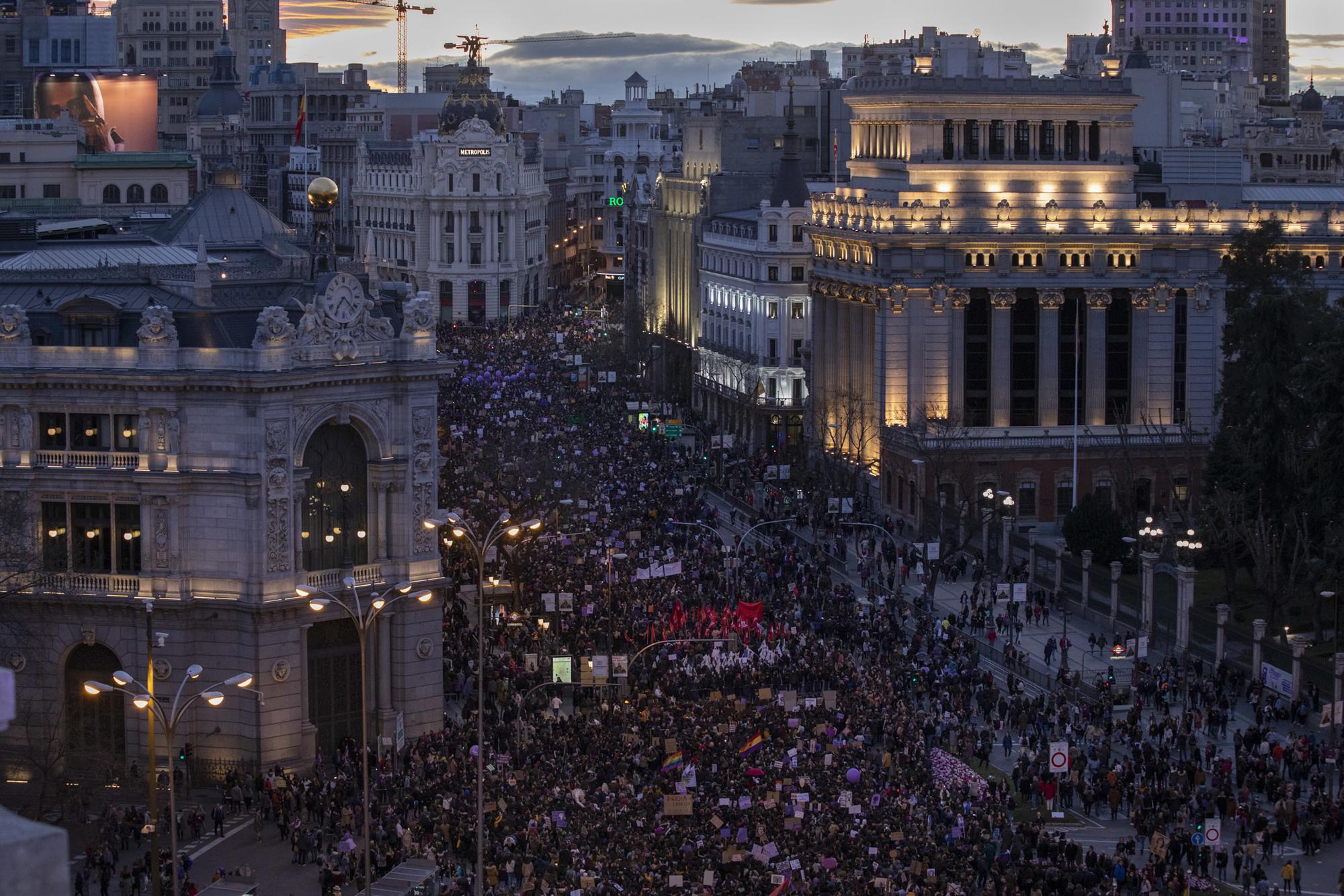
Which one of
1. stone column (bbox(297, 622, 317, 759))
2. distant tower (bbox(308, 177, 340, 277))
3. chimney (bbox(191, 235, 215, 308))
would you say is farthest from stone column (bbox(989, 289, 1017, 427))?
stone column (bbox(297, 622, 317, 759))

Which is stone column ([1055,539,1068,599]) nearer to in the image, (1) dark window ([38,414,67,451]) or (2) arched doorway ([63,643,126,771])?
(2) arched doorway ([63,643,126,771])

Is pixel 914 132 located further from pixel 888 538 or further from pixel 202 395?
pixel 202 395

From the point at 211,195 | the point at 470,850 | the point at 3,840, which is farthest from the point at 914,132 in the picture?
the point at 3,840

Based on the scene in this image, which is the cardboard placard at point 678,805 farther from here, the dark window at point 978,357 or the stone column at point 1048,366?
the stone column at point 1048,366

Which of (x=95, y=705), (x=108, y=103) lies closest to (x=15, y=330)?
(x=95, y=705)

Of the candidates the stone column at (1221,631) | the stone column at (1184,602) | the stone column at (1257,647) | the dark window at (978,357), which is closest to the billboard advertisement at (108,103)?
the dark window at (978,357)

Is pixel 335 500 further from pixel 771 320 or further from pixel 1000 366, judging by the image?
pixel 771 320
